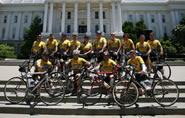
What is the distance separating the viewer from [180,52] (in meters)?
31.7

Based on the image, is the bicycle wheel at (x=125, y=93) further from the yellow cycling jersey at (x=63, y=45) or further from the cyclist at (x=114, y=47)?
the yellow cycling jersey at (x=63, y=45)

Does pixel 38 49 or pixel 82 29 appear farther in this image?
pixel 82 29

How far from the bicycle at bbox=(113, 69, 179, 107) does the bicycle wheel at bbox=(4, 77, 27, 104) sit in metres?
3.70

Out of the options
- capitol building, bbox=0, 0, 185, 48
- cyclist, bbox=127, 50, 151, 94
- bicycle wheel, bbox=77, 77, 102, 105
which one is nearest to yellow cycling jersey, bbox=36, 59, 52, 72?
bicycle wheel, bbox=77, 77, 102, 105

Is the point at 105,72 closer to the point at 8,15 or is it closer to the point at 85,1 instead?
the point at 85,1

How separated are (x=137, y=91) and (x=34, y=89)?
390 centimetres

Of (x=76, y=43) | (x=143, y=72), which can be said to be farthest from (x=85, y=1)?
(x=143, y=72)

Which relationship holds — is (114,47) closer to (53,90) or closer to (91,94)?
(91,94)

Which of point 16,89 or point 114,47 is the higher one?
point 114,47

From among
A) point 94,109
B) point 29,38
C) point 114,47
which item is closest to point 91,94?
point 94,109

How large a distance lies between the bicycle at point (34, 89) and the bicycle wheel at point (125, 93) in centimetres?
211

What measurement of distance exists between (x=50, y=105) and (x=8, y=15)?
58.6 m

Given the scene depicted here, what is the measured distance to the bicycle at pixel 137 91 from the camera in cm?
425

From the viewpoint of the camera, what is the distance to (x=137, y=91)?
419 cm
